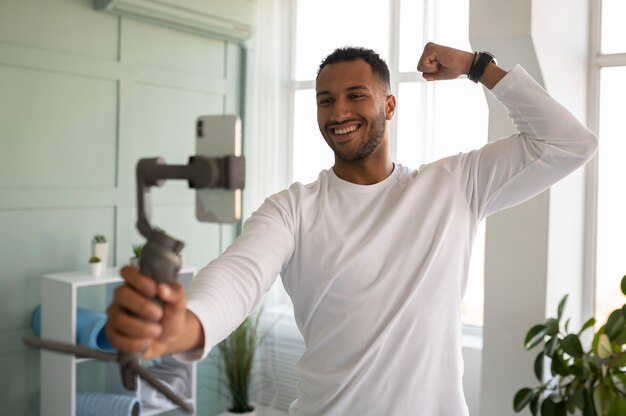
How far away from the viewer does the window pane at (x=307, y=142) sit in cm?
449

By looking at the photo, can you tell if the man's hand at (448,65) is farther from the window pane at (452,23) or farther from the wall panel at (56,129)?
the wall panel at (56,129)

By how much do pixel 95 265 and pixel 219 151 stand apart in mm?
2846

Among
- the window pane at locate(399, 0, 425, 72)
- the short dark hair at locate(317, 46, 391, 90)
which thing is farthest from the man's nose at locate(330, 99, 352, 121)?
the window pane at locate(399, 0, 425, 72)

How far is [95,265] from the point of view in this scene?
342 centimetres

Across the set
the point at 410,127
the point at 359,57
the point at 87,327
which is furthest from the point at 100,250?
the point at 359,57

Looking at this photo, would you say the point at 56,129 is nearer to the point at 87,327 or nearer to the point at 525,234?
the point at 87,327

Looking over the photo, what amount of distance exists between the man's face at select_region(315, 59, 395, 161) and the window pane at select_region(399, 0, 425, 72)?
89.0 inches

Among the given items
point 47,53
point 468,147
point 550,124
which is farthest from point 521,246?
point 47,53

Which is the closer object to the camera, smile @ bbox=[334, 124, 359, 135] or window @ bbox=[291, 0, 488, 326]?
smile @ bbox=[334, 124, 359, 135]

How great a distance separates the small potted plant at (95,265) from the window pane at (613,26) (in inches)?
108

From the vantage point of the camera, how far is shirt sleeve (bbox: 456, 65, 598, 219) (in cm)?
167

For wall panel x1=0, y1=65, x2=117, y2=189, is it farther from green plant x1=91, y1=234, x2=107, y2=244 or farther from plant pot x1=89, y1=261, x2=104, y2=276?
plant pot x1=89, y1=261, x2=104, y2=276

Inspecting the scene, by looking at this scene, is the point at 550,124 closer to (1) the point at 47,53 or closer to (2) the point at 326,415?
(2) the point at 326,415

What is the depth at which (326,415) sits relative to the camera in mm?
1525
